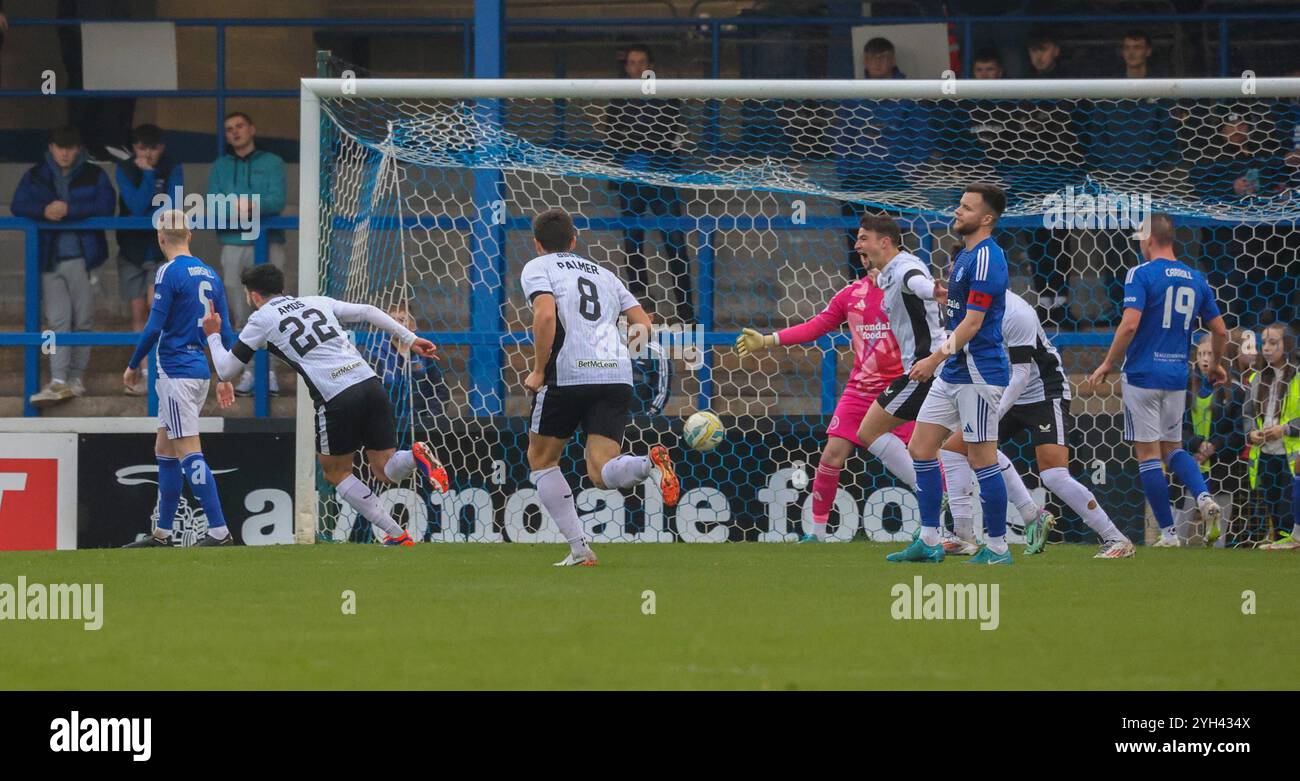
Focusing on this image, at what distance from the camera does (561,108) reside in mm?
14422

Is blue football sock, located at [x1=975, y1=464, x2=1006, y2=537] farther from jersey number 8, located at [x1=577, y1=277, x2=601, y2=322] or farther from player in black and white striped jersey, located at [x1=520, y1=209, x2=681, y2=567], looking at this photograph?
jersey number 8, located at [x1=577, y1=277, x2=601, y2=322]

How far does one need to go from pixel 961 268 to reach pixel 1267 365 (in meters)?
4.15

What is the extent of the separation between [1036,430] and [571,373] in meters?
2.96

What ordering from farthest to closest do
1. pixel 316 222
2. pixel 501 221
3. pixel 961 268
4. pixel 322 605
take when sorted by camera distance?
pixel 501 221
pixel 316 222
pixel 961 268
pixel 322 605

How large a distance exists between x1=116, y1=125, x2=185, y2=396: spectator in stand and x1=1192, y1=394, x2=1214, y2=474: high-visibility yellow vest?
793cm

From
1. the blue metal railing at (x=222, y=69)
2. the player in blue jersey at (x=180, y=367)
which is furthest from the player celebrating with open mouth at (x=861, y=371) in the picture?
the blue metal railing at (x=222, y=69)

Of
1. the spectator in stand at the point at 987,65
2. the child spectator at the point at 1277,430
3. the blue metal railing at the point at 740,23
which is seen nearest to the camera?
the child spectator at the point at 1277,430

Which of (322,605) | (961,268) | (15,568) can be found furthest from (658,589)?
(15,568)

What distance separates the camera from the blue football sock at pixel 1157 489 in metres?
9.86

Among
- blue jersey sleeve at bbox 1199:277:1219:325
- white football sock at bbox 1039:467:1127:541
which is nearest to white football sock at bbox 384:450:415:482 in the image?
white football sock at bbox 1039:467:1127:541

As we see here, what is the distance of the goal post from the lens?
11102 mm

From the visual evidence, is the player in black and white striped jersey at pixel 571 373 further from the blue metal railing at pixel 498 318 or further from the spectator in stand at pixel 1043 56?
the spectator in stand at pixel 1043 56

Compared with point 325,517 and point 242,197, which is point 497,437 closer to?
point 325,517

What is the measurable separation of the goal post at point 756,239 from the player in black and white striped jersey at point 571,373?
8.63 ft
